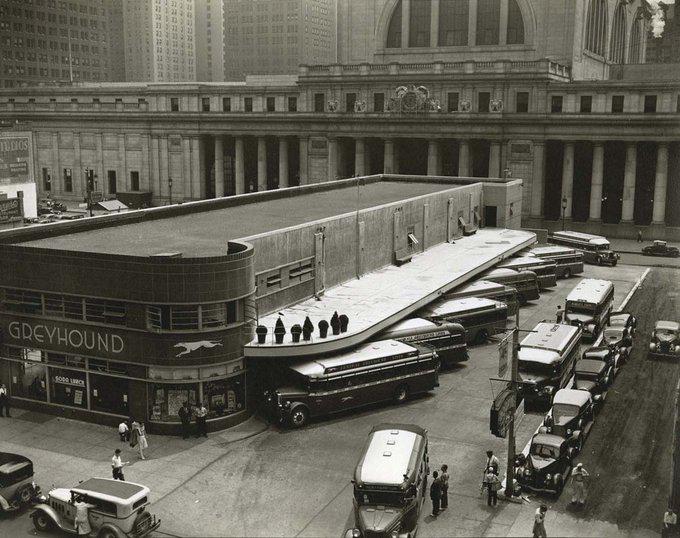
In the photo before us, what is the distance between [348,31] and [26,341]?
3279 inches

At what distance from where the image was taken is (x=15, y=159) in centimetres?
8181

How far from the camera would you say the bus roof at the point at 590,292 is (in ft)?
172

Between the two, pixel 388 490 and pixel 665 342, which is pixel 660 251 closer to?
pixel 665 342

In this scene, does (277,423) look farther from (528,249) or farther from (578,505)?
(528,249)

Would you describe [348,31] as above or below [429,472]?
above

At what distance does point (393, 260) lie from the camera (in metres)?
58.0

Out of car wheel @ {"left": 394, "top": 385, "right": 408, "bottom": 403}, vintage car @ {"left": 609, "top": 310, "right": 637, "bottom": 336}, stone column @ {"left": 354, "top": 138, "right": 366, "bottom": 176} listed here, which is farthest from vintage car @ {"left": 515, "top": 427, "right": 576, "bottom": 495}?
stone column @ {"left": 354, "top": 138, "right": 366, "bottom": 176}

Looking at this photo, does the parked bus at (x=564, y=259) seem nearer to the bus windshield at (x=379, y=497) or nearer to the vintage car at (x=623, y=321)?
the vintage car at (x=623, y=321)

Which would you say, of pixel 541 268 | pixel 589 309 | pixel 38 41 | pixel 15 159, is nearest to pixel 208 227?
pixel 589 309

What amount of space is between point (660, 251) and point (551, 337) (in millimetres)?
44804

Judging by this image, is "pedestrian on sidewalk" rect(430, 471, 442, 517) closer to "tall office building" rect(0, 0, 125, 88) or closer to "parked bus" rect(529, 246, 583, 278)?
"parked bus" rect(529, 246, 583, 278)

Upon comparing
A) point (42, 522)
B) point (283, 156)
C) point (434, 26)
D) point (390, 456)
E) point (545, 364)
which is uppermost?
point (434, 26)

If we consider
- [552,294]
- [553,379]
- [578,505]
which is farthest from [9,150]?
[578,505]

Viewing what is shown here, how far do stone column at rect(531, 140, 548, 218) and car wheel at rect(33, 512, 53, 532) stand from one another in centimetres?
7615
